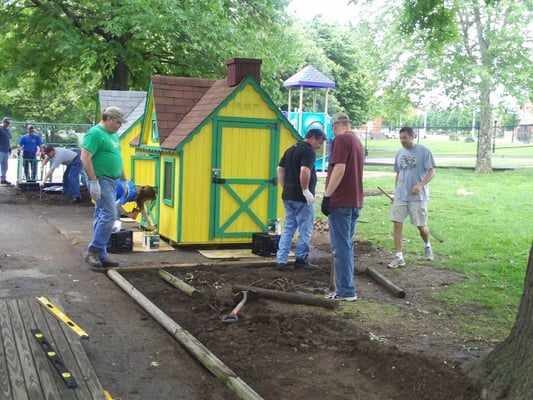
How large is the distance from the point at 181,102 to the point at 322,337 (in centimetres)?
593

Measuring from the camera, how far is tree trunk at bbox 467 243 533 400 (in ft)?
13.9

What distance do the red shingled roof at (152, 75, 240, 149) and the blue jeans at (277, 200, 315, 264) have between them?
205cm

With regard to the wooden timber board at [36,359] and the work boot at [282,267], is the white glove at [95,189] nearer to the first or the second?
the work boot at [282,267]

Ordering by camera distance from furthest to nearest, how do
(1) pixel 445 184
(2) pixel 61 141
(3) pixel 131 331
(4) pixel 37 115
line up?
(4) pixel 37 115, (2) pixel 61 141, (1) pixel 445 184, (3) pixel 131 331

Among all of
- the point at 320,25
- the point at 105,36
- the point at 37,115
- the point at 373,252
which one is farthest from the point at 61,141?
the point at 320,25

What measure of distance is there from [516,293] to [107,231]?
4894mm

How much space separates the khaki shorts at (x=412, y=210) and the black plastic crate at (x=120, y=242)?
144 inches

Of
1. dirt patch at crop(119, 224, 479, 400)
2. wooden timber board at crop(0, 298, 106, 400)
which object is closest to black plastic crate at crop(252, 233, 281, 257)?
dirt patch at crop(119, 224, 479, 400)

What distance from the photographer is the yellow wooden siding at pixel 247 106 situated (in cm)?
994

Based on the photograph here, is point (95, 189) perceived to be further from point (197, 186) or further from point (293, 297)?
point (293, 297)

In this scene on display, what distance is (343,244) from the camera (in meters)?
7.25

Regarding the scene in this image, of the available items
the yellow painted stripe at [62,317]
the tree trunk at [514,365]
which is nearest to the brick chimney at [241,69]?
the yellow painted stripe at [62,317]

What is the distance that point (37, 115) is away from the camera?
41906 millimetres

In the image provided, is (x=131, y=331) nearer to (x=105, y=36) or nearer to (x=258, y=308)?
(x=258, y=308)
